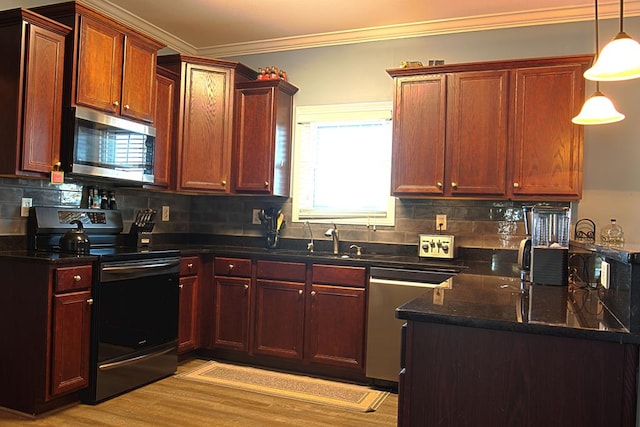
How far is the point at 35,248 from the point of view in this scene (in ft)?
11.0

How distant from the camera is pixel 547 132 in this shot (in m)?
3.51

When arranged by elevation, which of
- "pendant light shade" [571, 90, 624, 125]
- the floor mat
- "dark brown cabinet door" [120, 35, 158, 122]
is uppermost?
"dark brown cabinet door" [120, 35, 158, 122]

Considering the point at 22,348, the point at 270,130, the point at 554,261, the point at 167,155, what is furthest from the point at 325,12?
the point at 22,348

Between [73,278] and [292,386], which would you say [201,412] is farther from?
[73,278]

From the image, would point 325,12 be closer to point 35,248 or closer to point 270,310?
point 270,310

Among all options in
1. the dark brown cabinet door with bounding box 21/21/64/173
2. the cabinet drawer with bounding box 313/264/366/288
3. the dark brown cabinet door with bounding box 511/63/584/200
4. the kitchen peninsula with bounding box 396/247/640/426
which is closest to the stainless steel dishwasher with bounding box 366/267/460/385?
the cabinet drawer with bounding box 313/264/366/288

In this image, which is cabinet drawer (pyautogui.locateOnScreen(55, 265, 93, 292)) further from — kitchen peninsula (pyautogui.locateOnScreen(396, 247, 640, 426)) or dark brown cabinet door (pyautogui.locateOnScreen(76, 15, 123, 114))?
kitchen peninsula (pyautogui.locateOnScreen(396, 247, 640, 426))

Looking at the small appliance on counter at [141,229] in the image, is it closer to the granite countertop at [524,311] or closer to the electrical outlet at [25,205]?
the electrical outlet at [25,205]

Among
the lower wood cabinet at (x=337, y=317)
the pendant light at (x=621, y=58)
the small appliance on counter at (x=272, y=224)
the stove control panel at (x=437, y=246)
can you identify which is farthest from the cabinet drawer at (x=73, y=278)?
the pendant light at (x=621, y=58)

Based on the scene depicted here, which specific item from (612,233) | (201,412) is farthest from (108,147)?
(612,233)

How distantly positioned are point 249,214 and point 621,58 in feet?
10.8

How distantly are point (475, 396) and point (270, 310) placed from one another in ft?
8.22

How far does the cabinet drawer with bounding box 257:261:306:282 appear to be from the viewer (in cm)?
389

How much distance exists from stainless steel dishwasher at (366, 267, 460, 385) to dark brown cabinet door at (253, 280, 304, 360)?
1.84 feet
